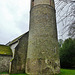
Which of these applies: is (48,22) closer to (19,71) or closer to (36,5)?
(36,5)

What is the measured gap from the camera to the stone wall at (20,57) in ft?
45.8

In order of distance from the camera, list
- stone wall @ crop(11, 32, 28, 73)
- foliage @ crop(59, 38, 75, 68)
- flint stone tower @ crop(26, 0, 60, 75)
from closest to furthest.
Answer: flint stone tower @ crop(26, 0, 60, 75) < stone wall @ crop(11, 32, 28, 73) < foliage @ crop(59, 38, 75, 68)

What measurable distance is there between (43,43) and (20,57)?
530cm

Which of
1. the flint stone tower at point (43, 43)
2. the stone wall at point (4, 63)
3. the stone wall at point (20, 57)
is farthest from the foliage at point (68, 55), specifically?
the stone wall at point (4, 63)

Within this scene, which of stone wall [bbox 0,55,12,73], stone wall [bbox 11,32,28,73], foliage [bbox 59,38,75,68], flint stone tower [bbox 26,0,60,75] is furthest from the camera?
foliage [bbox 59,38,75,68]

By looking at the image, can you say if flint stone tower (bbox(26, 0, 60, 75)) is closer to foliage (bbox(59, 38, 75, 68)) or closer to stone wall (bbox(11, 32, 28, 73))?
stone wall (bbox(11, 32, 28, 73))

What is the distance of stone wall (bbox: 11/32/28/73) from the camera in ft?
45.8

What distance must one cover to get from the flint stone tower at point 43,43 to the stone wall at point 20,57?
1.75m

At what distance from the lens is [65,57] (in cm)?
2700

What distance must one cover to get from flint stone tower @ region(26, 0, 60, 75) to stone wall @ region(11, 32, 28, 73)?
1.75m

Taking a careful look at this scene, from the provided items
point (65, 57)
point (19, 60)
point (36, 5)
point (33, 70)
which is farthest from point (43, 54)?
point (65, 57)

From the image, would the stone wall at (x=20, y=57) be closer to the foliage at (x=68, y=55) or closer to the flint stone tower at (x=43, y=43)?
the flint stone tower at (x=43, y=43)

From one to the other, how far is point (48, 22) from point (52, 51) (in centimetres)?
487

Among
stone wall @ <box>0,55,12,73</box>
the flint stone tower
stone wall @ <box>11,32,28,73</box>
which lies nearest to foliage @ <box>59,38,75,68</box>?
the flint stone tower
